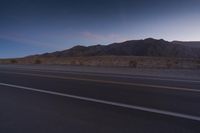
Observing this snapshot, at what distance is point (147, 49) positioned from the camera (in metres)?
137

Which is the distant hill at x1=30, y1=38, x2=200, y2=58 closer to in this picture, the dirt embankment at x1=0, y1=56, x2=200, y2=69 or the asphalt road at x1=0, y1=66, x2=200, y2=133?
the dirt embankment at x1=0, y1=56, x2=200, y2=69

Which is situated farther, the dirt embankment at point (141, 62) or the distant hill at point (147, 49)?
the distant hill at point (147, 49)

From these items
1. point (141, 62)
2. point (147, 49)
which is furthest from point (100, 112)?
point (147, 49)

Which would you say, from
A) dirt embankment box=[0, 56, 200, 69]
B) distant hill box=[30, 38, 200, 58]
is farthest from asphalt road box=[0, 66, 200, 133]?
distant hill box=[30, 38, 200, 58]

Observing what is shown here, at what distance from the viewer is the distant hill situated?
123 metres

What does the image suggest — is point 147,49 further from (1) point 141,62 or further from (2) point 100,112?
(2) point 100,112

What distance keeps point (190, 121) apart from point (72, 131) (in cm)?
272

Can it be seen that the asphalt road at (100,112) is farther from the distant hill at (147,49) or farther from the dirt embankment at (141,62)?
the distant hill at (147,49)

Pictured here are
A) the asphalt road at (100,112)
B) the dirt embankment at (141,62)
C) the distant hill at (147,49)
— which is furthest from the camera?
the distant hill at (147,49)

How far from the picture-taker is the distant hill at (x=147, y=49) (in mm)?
122625

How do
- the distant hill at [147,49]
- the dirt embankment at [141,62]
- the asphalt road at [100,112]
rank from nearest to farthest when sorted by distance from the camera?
the asphalt road at [100,112] < the dirt embankment at [141,62] < the distant hill at [147,49]

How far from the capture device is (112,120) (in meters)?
6.68

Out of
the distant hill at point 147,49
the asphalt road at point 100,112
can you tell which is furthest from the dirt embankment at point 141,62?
the distant hill at point 147,49

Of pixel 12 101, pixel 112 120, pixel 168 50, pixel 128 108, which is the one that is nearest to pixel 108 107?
pixel 128 108
